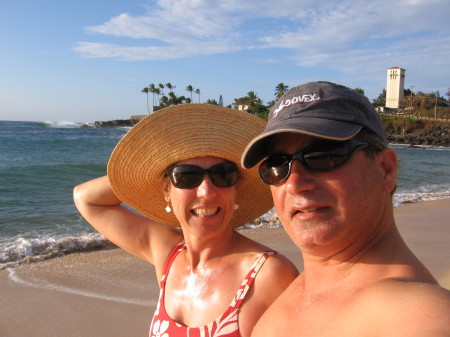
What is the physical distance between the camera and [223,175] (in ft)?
7.50

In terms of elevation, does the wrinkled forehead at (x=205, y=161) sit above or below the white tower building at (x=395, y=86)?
below

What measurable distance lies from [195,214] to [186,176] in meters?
0.22

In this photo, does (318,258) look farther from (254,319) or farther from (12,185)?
(12,185)

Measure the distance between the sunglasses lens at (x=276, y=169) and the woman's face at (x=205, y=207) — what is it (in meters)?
0.78

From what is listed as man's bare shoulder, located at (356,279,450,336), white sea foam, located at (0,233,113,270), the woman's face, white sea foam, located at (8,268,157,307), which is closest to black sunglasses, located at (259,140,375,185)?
man's bare shoulder, located at (356,279,450,336)

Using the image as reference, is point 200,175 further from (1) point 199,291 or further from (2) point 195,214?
(1) point 199,291

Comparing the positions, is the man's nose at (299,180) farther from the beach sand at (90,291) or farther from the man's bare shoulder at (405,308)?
the beach sand at (90,291)

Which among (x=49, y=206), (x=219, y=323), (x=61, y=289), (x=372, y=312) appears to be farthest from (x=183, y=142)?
(x=49, y=206)

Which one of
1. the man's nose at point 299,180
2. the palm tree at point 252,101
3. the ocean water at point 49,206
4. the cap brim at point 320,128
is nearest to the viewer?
the cap brim at point 320,128

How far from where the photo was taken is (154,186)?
2730 millimetres

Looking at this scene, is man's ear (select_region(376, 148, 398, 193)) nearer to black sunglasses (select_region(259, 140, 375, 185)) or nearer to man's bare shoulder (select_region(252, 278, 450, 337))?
black sunglasses (select_region(259, 140, 375, 185))

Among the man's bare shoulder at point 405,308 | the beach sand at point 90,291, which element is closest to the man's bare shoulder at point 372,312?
the man's bare shoulder at point 405,308

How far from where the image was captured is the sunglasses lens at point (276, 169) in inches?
55.2

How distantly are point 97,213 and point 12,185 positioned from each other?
1478 cm
